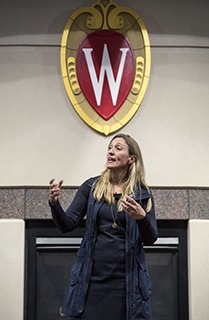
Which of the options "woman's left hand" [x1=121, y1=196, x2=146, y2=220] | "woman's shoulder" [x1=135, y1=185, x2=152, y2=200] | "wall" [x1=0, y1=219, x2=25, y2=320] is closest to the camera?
Result: "woman's left hand" [x1=121, y1=196, x2=146, y2=220]

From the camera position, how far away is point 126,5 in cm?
450

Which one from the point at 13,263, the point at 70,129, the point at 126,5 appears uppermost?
the point at 126,5

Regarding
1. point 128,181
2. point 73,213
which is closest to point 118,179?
point 128,181

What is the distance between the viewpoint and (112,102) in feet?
14.5

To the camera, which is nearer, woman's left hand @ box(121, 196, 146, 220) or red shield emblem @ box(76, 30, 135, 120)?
woman's left hand @ box(121, 196, 146, 220)

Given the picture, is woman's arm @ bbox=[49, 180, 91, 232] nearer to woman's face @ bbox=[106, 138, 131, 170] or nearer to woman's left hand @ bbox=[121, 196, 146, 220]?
woman's face @ bbox=[106, 138, 131, 170]

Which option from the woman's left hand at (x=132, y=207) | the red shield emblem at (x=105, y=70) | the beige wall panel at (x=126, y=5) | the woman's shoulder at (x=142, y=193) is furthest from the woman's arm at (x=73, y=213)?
the beige wall panel at (x=126, y=5)

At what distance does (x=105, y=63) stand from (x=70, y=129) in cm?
52

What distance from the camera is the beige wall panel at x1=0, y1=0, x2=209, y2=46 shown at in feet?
14.6

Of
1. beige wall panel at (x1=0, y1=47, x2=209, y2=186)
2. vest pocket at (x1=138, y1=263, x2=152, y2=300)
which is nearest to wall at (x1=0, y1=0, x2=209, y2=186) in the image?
beige wall panel at (x1=0, y1=47, x2=209, y2=186)

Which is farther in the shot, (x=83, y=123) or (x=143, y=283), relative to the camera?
(x=83, y=123)

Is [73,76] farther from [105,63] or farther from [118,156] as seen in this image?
[118,156]

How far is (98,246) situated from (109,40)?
1.77 meters

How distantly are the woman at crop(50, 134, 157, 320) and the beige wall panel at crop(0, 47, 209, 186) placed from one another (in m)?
1.11
